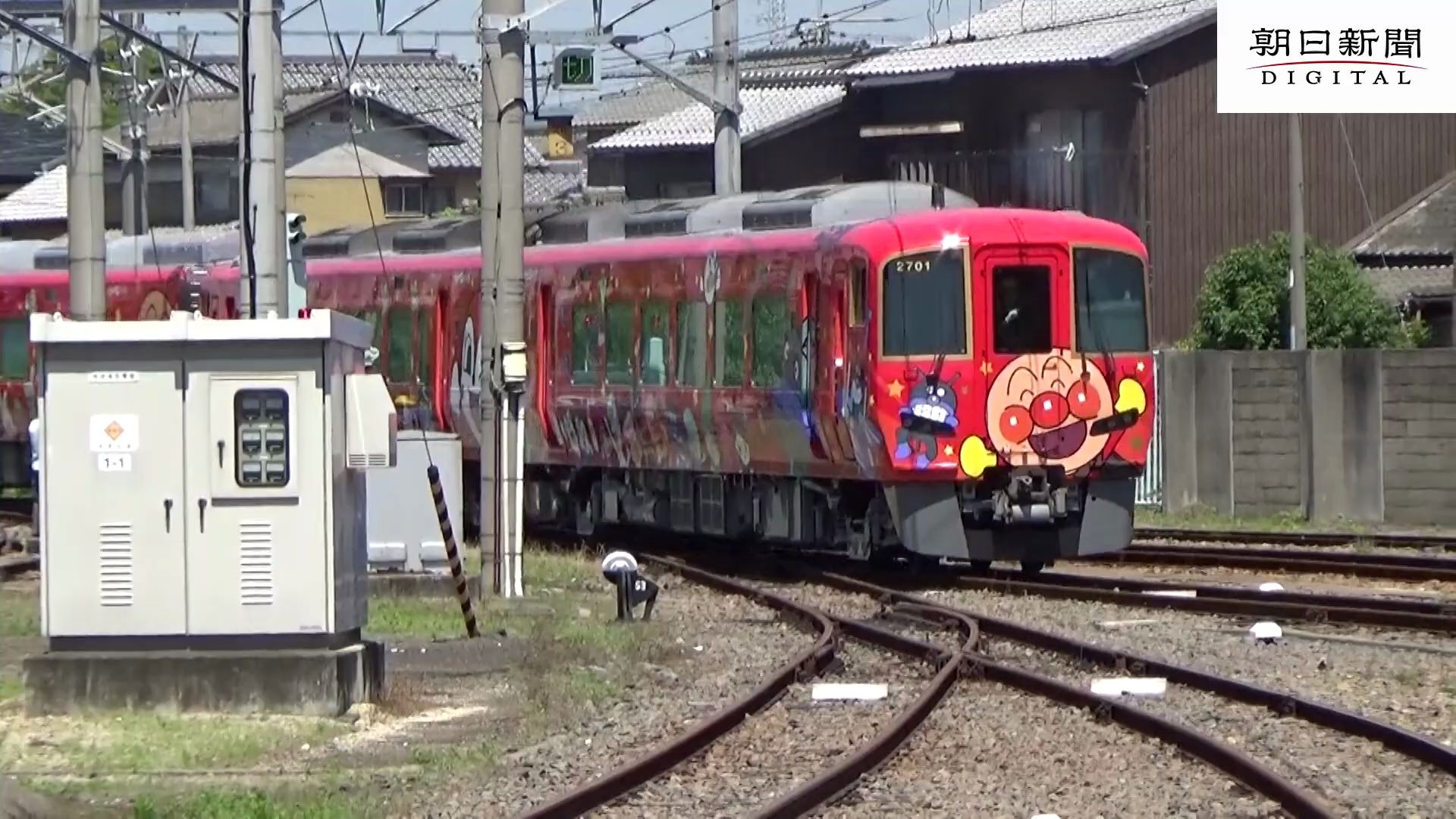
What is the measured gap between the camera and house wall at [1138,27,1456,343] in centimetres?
3931

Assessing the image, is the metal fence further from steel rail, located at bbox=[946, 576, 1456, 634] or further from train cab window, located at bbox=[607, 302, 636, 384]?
steel rail, located at bbox=[946, 576, 1456, 634]

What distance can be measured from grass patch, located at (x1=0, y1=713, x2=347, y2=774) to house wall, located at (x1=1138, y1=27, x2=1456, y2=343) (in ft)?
96.8

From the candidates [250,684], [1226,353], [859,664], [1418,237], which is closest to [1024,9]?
[1418,237]

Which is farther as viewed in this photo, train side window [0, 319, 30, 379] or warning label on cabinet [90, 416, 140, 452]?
train side window [0, 319, 30, 379]

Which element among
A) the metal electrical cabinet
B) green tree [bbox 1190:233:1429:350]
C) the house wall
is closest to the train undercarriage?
the metal electrical cabinet

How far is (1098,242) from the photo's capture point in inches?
733

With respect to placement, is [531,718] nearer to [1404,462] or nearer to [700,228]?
[700,228]

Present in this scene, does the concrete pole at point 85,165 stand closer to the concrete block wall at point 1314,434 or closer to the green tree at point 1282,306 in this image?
the concrete block wall at point 1314,434

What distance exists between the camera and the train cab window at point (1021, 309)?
1823 cm

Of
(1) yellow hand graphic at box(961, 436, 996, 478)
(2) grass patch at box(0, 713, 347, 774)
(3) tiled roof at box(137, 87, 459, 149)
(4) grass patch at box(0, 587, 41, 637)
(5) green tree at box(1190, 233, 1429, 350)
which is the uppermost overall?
(3) tiled roof at box(137, 87, 459, 149)

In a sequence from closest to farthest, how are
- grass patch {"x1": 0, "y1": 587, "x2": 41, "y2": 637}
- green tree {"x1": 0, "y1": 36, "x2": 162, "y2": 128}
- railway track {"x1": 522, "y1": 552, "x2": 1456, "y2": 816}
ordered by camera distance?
railway track {"x1": 522, "y1": 552, "x2": 1456, "y2": 816}, grass patch {"x1": 0, "y1": 587, "x2": 41, "y2": 637}, green tree {"x1": 0, "y1": 36, "x2": 162, "y2": 128}

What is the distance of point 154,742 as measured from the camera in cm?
1086

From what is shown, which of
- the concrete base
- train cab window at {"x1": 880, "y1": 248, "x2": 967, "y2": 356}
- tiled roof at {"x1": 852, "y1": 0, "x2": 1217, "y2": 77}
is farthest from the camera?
tiled roof at {"x1": 852, "y1": 0, "x2": 1217, "y2": 77}

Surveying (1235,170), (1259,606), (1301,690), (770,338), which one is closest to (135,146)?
(1235,170)
